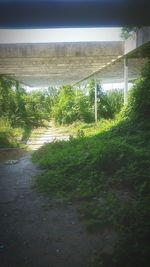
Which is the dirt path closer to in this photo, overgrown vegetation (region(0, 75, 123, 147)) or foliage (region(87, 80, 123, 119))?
overgrown vegetation (region(0, 75, 123, 147))

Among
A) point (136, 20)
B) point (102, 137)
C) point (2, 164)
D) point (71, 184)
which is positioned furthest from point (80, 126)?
point (136, 20)

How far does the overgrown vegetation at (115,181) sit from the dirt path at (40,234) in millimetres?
265

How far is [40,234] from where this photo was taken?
195 inches

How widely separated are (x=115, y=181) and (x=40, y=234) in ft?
8.95

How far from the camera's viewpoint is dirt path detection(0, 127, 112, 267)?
4223 millimetres

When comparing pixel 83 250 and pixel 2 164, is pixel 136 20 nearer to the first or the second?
pixel 83 250

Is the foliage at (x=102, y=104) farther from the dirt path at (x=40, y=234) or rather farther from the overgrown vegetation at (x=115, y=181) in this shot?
the dirt path at (x=40, y=234)

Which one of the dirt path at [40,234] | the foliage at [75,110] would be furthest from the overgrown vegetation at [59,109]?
the dirt path at [40,234]

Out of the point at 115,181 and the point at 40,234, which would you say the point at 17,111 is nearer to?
the point at 115,181

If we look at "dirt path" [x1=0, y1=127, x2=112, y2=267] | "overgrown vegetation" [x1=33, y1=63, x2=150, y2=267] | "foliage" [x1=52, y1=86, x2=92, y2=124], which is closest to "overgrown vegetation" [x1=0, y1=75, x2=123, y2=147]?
"foliage" [x1=52, y1=86, x2=92, y2=124]

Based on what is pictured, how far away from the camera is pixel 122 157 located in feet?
26.3

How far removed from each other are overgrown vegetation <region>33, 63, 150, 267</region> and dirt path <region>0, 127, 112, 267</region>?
0.27 meters

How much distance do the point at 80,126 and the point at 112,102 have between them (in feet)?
20.8

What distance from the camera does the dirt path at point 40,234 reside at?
13.9ft
